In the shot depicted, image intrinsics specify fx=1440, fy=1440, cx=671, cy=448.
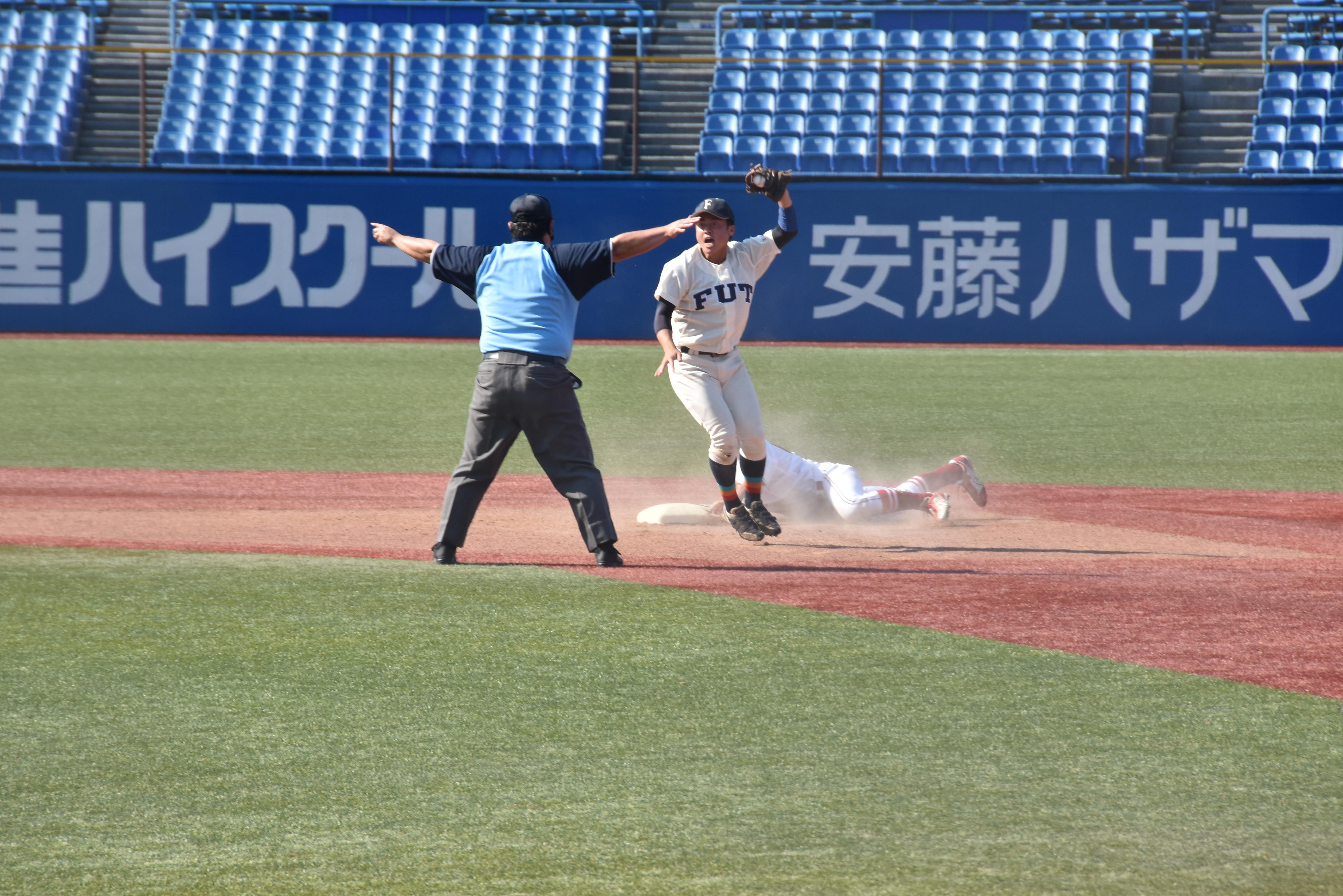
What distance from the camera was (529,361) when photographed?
266 inches

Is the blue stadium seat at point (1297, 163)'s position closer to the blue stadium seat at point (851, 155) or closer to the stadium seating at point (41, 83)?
the blue stadium seat at point (851, 155)

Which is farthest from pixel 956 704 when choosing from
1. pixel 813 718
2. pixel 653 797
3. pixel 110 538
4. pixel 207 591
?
pixel 110 538

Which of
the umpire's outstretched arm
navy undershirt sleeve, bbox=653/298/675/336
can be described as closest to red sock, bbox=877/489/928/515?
navy undershirt sleeve, bbox=653/298/675/336

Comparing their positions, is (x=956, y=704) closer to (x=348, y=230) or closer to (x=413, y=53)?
(x=348, y=230)

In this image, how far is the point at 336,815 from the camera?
3.63m

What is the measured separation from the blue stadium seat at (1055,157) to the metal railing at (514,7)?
23.4ft

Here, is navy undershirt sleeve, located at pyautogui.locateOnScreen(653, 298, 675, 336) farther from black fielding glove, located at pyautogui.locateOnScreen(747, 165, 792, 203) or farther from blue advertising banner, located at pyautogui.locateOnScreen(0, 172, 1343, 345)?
blue advertising banner, located at pyautogui.locateOnScreen(0, 172, 1343, 345)

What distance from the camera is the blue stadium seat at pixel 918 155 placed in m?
21.5

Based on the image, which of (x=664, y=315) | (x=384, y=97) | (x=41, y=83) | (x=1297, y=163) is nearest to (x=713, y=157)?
(x=384, y=97)

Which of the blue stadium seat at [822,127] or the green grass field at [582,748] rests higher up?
the blue stadium seat at [822,127]

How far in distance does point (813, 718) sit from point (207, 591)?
10.3ft

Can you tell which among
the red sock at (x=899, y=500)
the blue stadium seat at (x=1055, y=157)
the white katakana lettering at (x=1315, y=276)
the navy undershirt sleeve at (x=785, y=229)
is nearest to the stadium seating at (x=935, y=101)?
the blue stadium seat at (x=1055, y=157)

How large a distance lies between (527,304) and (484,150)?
1619 cm

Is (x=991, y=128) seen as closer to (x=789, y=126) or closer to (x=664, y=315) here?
(x=789, y=126)
